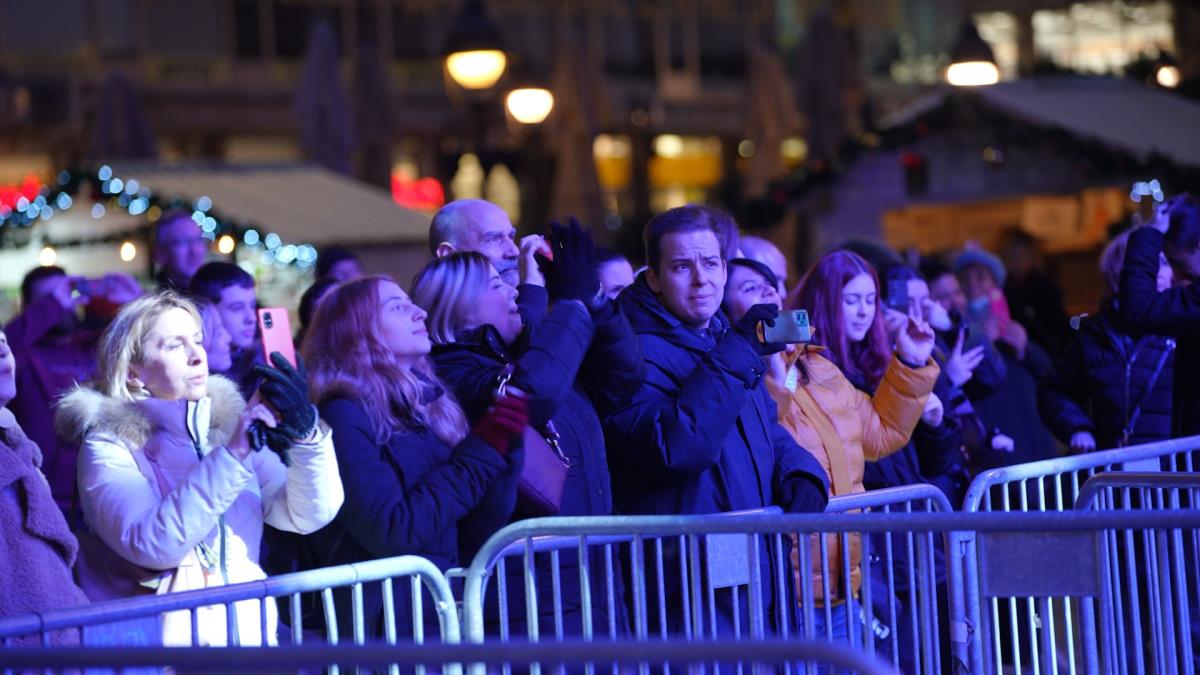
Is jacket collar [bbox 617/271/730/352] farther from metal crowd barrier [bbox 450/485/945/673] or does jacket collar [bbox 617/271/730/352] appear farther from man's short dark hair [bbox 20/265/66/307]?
man's short dark hair [bbox 20/265/66/307]

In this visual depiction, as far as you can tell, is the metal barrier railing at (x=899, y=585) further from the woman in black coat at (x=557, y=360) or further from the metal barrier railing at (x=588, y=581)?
the woman in black coat at (x=557, y=360)

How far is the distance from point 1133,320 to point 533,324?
3.14 meters

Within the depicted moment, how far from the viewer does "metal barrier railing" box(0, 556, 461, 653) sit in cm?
407

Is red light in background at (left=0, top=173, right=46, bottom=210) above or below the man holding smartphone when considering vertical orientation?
above

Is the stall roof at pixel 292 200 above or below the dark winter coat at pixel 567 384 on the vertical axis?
above

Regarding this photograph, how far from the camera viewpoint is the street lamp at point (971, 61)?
17.9m

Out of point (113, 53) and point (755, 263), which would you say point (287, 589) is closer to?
point (755, 263)

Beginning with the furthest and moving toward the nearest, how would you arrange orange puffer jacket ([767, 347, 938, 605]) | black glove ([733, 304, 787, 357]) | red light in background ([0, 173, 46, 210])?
1. red light in background ([0, 173, 46, 210])
2. orange puffer jacket ([767, 347, 938, 605])
3. black glove ([733, 304, 787, 357])

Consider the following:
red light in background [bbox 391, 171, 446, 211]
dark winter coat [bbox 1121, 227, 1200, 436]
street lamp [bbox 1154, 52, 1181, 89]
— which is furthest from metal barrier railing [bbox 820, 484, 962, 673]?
red light in background [bbox 391, 171, 446, 211]

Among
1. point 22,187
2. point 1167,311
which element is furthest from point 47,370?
point 22,187

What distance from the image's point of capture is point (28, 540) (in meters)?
4.92

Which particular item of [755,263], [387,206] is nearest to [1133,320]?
[755,263]

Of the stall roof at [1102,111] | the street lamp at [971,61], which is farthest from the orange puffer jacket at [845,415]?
the street lamp at [971,61]

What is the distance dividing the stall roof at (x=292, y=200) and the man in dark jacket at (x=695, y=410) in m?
7.70
